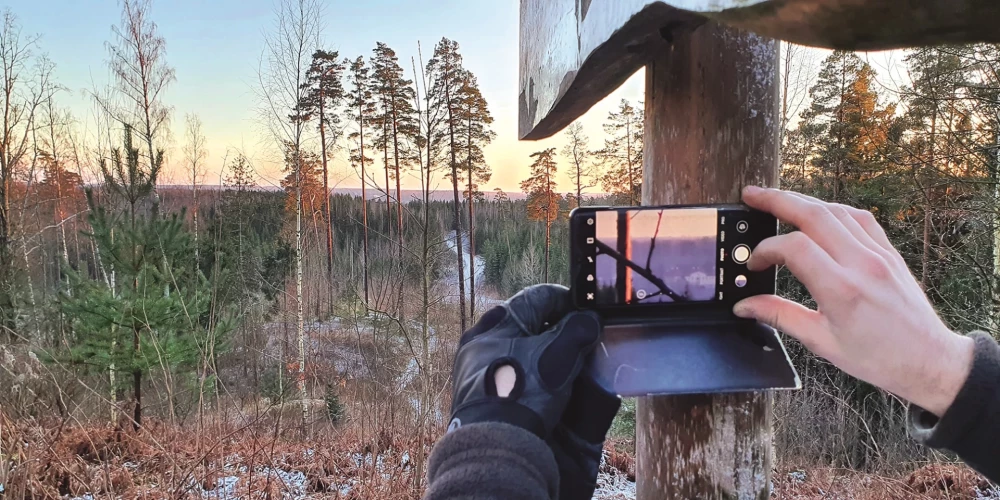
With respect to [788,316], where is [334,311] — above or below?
below

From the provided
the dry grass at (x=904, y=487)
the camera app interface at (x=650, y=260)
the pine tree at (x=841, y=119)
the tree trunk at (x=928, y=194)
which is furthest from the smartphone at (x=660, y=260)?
the pine tree at (x=841, y=119)

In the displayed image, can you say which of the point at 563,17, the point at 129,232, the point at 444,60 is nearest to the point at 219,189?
the point at 444,60

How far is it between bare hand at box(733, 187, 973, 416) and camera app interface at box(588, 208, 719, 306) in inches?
5.0

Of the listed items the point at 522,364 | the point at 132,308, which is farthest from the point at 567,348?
the point at 132,308

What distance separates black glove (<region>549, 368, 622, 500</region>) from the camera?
772 mm

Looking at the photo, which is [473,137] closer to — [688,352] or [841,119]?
[841,119]

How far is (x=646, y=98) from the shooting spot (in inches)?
39.6

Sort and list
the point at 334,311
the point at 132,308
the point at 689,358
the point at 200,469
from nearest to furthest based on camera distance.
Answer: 1. the point at 689,358
2. the point at 200,469
3. the point at 132,308
4. the point at 334,311

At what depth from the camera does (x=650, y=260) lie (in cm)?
86

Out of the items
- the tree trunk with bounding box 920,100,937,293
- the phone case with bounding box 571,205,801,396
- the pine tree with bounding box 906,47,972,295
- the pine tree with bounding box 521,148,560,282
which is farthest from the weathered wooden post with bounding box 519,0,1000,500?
the pine tree with bounding box 521,148,560,282

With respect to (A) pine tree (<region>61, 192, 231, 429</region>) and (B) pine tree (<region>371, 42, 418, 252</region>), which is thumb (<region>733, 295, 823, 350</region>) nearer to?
(A) pine tree (<region>61, 192, 231, 429</region>)

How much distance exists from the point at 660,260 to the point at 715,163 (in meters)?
0.19

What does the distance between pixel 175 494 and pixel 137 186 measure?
7483 millimetres

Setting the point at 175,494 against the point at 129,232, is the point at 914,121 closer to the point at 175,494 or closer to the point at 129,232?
the point at 175,494
